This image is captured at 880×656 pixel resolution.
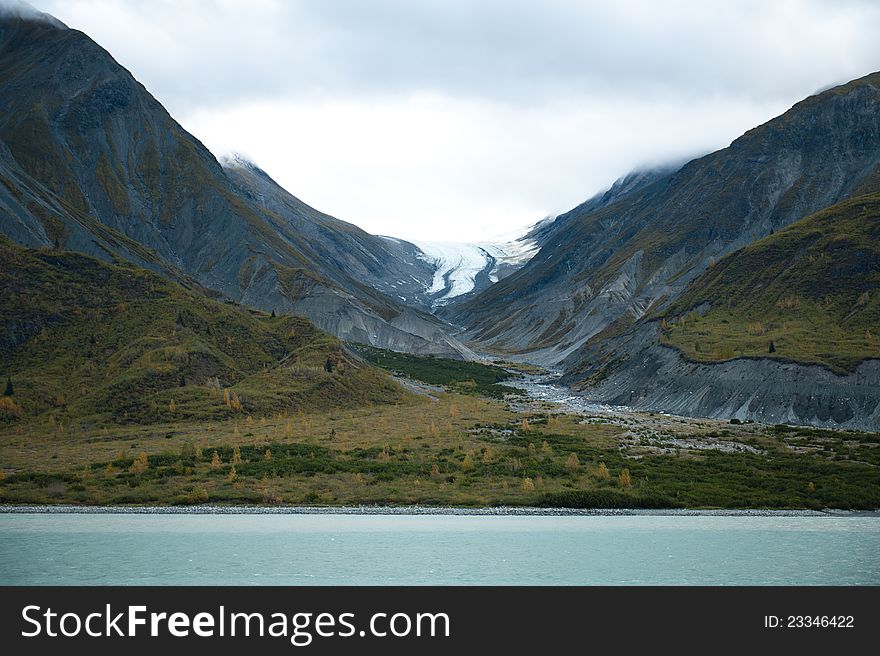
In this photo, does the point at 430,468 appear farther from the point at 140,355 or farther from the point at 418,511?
the point at 140,355

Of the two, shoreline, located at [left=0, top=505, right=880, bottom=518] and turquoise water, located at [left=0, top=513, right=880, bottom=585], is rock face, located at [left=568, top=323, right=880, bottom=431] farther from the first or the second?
turquoise water, located at [left=0, top=513, right=880, bottom=585]

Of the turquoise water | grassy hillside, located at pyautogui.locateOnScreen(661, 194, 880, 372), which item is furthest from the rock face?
the turquoise water

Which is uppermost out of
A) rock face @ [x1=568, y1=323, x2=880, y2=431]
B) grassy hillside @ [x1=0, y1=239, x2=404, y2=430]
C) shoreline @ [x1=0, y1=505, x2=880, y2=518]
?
grassy hillside @ [x1=0, y1=239, x2=404, y2=430]

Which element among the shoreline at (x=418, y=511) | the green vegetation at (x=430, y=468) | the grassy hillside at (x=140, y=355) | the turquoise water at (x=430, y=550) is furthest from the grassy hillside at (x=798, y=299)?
the turquoise water at (x=430, y=550)

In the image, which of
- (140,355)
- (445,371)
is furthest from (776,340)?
(445,371)

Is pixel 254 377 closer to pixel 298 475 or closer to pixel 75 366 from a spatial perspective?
pixel 75 366

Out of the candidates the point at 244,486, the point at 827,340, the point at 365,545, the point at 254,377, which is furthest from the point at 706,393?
the point at 365,545
